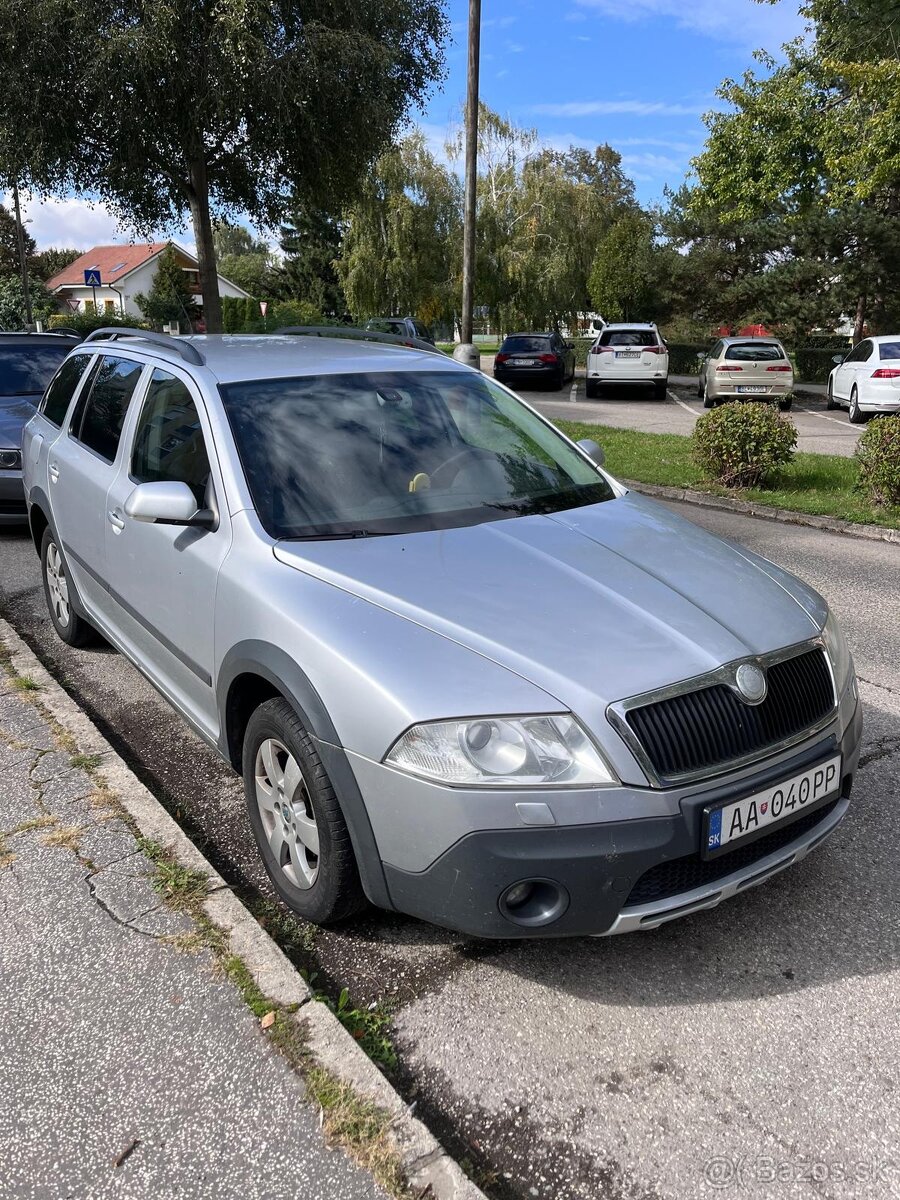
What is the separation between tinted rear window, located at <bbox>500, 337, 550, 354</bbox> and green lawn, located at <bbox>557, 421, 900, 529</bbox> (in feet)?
36.9

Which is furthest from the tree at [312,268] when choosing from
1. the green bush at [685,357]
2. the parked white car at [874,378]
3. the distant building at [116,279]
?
the parked white car at [874,378]

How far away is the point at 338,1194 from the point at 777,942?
1.49 m

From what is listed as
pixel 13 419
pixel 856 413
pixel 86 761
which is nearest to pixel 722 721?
pixel 86 761

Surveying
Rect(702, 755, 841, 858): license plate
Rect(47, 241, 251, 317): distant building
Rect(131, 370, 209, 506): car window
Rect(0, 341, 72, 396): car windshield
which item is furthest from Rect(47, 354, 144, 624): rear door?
Rect(47, 241, 251, 317): distant building

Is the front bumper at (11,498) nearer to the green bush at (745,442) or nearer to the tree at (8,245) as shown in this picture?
the green bush at (745,442)

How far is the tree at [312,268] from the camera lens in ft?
185

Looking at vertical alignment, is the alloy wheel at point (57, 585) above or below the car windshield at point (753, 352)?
below

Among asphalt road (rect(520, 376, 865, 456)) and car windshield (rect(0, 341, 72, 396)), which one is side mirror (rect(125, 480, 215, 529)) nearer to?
car windshield (rect(0, 341, 72, 396))

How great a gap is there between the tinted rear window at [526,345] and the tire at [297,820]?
23032 millimetres

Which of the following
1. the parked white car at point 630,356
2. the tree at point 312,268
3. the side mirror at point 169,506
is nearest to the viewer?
the side mirror at point 169,506

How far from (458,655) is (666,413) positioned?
747 inches

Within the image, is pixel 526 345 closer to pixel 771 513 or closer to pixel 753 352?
pixel 753 352

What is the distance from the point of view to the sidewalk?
6.73 ft

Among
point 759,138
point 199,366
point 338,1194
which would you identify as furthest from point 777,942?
point 759,138
